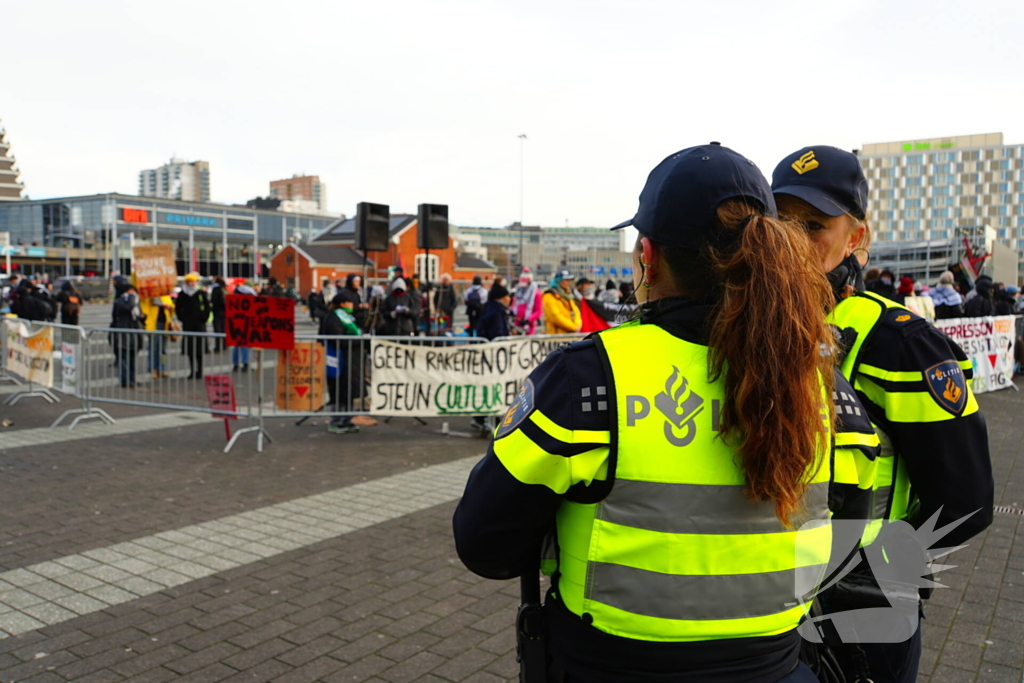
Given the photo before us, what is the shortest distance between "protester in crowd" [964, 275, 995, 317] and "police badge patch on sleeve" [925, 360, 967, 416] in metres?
15.5

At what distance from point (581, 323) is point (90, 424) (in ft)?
22.3

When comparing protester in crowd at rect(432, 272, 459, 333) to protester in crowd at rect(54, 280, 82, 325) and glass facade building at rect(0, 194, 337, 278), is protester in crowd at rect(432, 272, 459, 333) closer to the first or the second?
protester in crowd at rect(54, 280, 82, 325)

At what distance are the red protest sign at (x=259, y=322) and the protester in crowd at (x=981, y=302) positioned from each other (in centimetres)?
1316

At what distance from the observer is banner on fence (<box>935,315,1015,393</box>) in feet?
44.3

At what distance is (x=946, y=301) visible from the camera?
15.6 m

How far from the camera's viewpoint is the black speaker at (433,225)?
13.5 m

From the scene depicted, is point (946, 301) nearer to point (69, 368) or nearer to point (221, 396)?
point (221, 396)

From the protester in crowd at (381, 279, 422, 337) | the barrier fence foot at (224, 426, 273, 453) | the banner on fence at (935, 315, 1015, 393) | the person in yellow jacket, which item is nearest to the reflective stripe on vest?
the barrier fence foot at (224, 426, 273, 453)

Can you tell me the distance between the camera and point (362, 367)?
31.2 ft

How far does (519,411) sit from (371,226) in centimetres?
1185

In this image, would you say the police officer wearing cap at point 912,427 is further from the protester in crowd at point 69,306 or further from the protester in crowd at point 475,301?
the protester in crowd at point 69,306

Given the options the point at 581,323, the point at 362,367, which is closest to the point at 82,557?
the point at 362,367

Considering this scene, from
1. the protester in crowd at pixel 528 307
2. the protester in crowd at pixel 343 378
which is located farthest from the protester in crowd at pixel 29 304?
the protester in crowd at pixel 528 307

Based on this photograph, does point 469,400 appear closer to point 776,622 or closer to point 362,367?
point 362,367
